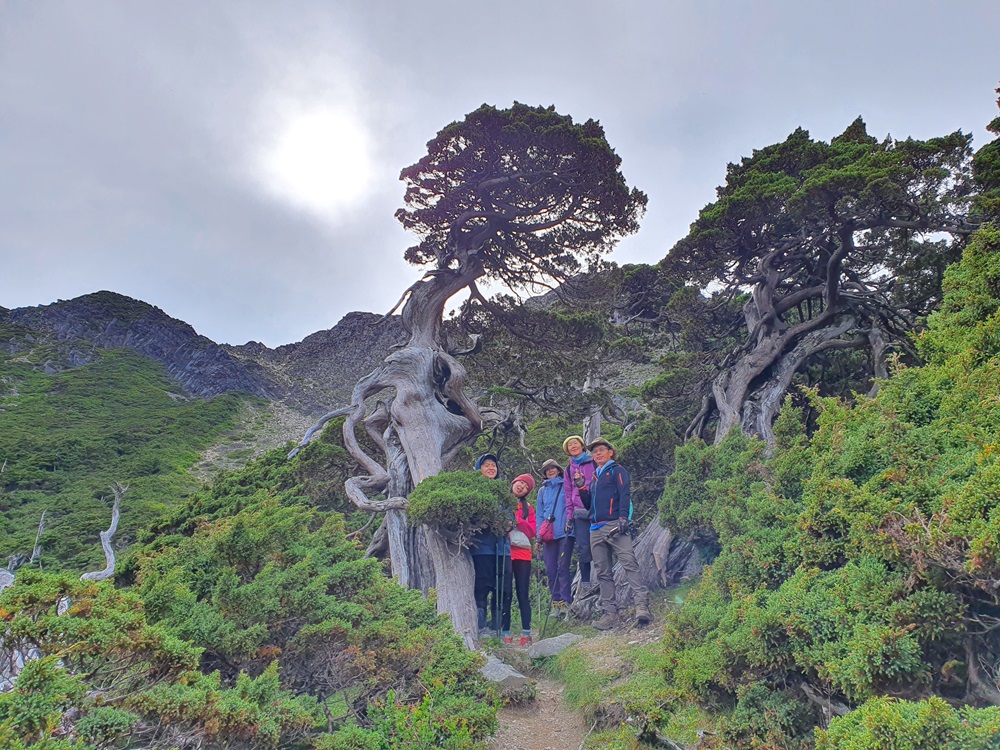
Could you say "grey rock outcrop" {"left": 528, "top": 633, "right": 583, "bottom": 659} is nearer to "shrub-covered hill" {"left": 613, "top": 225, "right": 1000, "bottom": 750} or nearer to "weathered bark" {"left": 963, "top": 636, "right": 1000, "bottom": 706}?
"shrub-covered hill" {"left": 613, "top": 225, "right": 1000, "bottom": 750}

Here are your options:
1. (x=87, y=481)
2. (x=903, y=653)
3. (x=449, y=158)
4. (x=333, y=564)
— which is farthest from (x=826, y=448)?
(x=87, y=481)

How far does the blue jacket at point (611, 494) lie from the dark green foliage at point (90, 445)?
8180 millimetres

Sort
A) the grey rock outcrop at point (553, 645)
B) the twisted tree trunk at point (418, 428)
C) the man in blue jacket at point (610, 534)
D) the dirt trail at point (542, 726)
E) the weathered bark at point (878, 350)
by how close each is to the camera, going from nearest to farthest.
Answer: the dirt trail at point (542, 726) < the grey rock outcrop at point (553, 645) < the man in blue jacket at point (610, 534) < the twisted tree trunk at point (418, 428) < the weathered bark at point (878, 350)

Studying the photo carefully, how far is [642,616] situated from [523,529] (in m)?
1.60

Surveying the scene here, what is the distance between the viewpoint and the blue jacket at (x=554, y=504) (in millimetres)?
7242

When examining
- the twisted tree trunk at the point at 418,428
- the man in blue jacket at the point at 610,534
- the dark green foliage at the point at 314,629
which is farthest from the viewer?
the twisted tree trunk at the point at 418,428

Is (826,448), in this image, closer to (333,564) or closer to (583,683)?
(583,683)

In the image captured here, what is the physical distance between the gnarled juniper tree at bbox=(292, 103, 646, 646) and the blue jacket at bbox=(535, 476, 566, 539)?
153cm

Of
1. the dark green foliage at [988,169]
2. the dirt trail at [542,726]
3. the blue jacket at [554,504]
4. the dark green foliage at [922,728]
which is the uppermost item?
the dark green foliage at [988,169]

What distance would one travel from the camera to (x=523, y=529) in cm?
693

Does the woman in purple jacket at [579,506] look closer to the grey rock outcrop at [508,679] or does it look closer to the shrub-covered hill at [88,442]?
the grey rock outcrop at [508,679]

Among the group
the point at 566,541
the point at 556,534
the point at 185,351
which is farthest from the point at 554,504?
the point at 185,351

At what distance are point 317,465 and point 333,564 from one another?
187 inches

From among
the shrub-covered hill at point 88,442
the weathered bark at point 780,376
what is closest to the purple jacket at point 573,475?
the weathered bark at point 780,376
